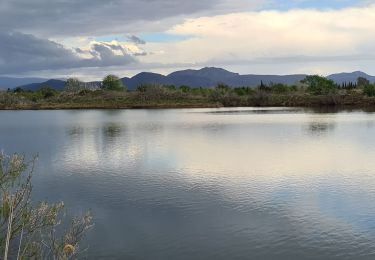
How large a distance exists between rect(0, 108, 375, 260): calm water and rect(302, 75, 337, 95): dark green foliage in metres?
110

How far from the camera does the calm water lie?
20.3m

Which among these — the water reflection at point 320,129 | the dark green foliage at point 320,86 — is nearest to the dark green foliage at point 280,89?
the dark green foliage at point 320,86

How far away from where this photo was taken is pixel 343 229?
22.2 metres

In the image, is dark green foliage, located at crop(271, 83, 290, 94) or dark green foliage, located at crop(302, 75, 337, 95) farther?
dark green foliage, located at crop(271, 83, 290, 94)

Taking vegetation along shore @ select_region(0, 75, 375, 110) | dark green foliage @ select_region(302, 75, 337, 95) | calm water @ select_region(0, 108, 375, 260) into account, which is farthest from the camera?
dark green foliage @ select_region(302, 75, 337, 95)

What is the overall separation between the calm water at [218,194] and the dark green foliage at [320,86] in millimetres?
109978

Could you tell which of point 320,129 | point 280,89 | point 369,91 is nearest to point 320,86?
point 280,89

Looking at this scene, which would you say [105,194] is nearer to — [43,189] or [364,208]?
[43,189]

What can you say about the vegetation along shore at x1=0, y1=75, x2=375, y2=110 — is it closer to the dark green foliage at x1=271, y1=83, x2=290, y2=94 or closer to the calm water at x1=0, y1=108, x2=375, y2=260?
the dark green foliage at x1=271, y1=83, x2=290, y2=94

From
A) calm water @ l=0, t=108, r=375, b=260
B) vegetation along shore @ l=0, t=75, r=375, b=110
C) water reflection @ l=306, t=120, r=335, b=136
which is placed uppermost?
vegetation along shore @ l=0, t=75, r=375, b=110

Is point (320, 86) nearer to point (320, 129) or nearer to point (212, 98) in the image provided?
point (212, 98)

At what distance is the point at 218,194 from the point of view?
95.7 feet

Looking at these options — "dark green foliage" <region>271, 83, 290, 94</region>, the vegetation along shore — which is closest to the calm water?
the vegetation along shore

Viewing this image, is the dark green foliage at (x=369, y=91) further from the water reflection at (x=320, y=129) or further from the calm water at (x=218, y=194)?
the calm water at (x=218, y=194)
